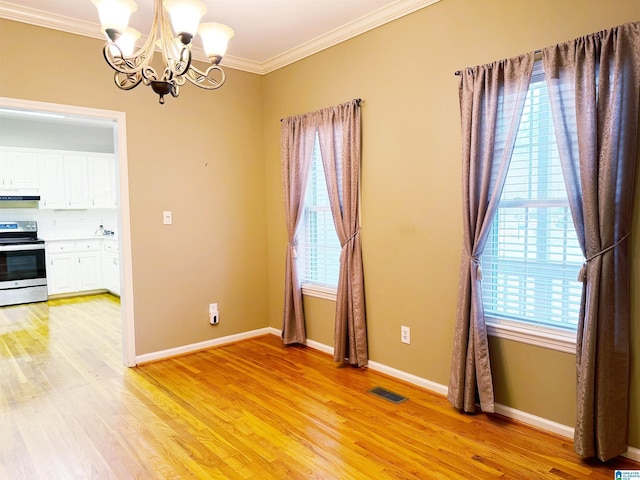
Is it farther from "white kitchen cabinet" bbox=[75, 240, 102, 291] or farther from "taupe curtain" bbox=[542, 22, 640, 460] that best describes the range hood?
"taupe curtain" bbox=[542, 22, 640, 460]

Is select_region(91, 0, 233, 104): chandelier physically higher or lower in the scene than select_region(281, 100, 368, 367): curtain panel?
higher

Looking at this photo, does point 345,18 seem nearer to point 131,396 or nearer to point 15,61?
point 15,61

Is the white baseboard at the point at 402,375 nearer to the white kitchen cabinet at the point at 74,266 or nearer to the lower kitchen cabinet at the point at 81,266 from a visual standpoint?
the lower kitchen cabinet at the point at 81,266

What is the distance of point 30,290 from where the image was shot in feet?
21.1

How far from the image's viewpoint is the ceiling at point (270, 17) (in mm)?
3135

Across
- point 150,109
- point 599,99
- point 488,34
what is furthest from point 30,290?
point 599,99

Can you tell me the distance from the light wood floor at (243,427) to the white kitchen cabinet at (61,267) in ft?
9.74

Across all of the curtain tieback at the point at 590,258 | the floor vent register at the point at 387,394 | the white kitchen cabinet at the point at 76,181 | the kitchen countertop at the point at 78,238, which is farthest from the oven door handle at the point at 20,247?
the curtain tieback at the point at 590,258

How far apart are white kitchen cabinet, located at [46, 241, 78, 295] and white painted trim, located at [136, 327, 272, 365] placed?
376 centimetres

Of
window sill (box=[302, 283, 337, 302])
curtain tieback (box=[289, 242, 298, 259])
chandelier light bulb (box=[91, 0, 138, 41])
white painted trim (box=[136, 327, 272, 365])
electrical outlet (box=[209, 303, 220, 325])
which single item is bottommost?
white painted trim (box=[136, 327, 272, 365])

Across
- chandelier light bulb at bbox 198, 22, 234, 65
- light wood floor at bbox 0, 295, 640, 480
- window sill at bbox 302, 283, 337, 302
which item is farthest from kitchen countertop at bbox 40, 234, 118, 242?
chandelier light bulb at bbox 198, 22, 234, 65

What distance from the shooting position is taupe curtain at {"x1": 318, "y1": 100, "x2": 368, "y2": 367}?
357cm

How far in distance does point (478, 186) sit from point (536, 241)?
0.47m

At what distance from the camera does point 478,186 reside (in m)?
2.74
